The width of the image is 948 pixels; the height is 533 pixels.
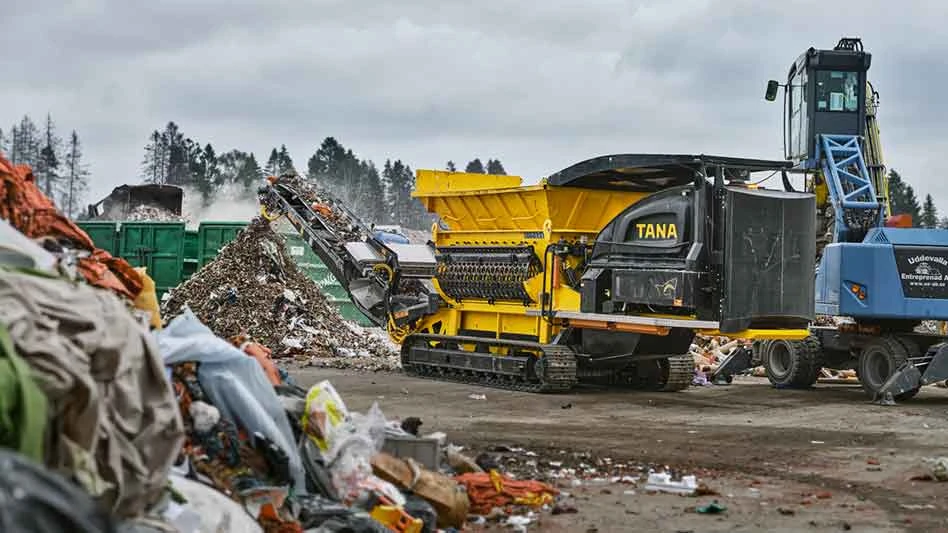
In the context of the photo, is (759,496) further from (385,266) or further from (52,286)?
(385,266)

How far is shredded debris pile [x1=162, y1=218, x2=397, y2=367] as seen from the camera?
20.3m

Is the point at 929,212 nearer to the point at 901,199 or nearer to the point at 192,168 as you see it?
the point at 901,199

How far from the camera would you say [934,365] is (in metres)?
14.1

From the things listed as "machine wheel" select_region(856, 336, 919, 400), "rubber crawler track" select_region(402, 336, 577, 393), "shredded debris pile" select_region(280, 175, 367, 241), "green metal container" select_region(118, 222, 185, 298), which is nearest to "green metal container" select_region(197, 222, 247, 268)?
"green metal container" select_region(118, 222, 185, 298)

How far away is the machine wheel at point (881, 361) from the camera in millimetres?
14805

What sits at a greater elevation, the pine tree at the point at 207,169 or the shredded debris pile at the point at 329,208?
the pine tree at the point at 207,169

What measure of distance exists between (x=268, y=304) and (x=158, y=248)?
4.90m

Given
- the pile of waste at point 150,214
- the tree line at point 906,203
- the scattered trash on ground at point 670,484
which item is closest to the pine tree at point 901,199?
the tree line at point 906,203

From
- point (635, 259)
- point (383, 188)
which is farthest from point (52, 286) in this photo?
point (383, 188)

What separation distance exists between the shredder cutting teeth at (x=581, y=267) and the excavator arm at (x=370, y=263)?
0.02 metres

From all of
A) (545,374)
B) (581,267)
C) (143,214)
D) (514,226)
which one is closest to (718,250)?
(581,267)

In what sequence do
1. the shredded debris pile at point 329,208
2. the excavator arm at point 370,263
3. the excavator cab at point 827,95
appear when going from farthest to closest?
the excavator cab at point 827,95 → the shredded debris pile at point 329,208 → the excavator arm at point 370,263

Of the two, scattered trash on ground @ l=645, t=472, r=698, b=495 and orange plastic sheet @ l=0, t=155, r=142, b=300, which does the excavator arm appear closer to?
scattered trash on ground @ l=645, t=472, r=698, b=495

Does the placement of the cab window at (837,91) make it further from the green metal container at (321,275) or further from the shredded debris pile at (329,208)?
the green metal container at (321,275)
